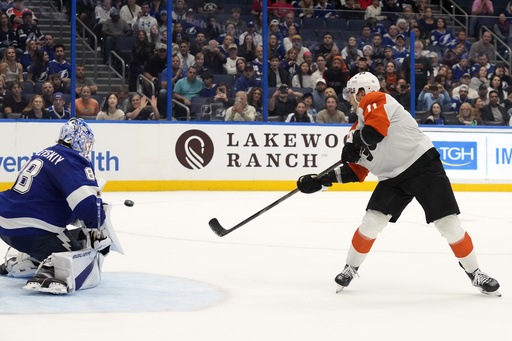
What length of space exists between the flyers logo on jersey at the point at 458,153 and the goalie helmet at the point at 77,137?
8098mm

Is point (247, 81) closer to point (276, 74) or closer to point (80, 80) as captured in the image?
point (276, 74)

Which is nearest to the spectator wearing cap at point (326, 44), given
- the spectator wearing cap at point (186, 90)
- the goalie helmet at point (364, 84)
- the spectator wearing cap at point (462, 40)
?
the spectator wearing cap at point (186, 90)

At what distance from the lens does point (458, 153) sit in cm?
1118

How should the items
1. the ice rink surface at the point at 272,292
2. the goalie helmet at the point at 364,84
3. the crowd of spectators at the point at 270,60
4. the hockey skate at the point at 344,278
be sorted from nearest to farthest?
the ice rink surface at the point at 272,292 → the hockey skate at the point at 344,278 → the goalie helmet at the point at 364,84 → the crowd of spectators at the point at 270,60

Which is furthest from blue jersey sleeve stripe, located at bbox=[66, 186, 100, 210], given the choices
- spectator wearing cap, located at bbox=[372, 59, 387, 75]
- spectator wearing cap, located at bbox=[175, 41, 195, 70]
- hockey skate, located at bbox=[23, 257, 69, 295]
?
spectator wearing cap, located at bbox=[372, 59, 387, 75]

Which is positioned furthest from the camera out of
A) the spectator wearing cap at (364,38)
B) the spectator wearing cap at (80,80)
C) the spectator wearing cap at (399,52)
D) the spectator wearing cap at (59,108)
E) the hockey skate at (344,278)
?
the spectator wearing cap at (364,38)

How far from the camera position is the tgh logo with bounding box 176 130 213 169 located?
1058cm

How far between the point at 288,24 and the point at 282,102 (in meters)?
1.17

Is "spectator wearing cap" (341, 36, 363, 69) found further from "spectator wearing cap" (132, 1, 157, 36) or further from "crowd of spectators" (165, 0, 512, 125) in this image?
"spectator wearing cap" (132, 1, 157, 36)

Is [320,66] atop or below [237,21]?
below

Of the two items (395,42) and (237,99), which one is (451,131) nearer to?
(395,42)

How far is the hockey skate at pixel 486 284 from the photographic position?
3609 mm

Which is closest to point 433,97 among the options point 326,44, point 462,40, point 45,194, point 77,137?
point 462,40

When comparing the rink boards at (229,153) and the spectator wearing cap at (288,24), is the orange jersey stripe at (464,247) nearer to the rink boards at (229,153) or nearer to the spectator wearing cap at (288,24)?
the rink boards at (229,153)
